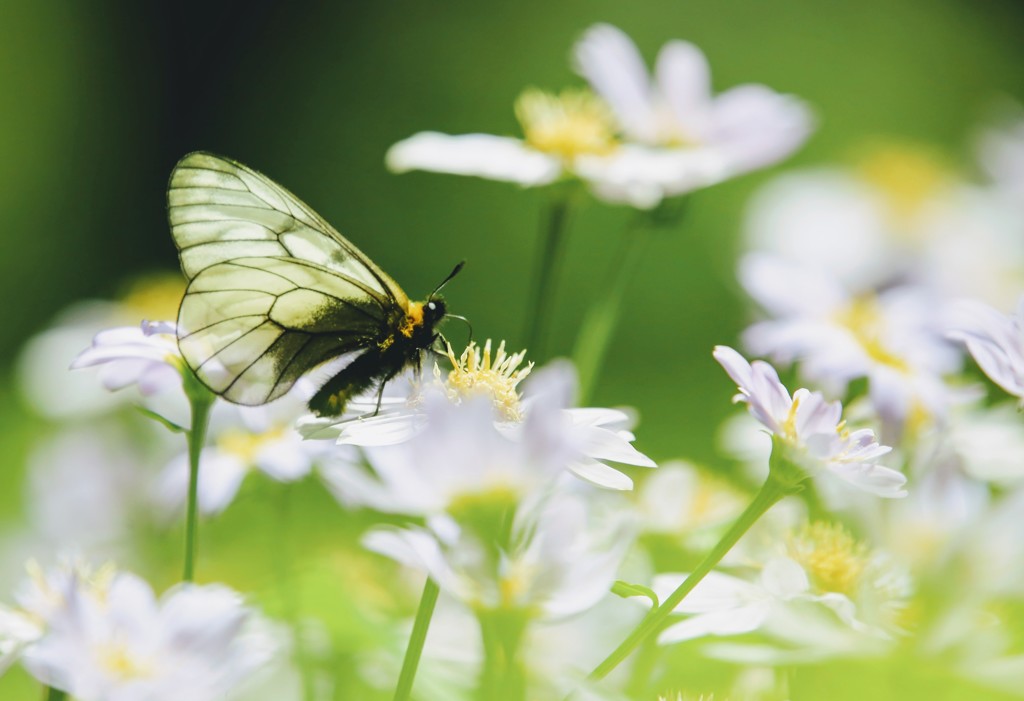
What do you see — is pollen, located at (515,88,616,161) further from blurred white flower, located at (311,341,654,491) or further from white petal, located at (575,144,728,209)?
blurred white flower, located at (311,341,654,491)

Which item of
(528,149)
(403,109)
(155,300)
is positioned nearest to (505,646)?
(528,149)

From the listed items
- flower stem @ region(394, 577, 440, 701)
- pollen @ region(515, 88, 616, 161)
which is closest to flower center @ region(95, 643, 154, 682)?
flower stem @ region(394, 577, 440, 701)

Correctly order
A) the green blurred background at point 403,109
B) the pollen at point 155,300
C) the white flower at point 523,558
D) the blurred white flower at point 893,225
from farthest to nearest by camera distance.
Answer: the green blurred background at point 403,109 → the blurred white flower at point 893,225 → the pollen at point 155,300 → the white flower at point 523,558

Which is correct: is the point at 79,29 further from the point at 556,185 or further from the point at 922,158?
the point at 556,185

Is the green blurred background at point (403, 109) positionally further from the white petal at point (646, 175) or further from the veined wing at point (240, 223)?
the veined wing at point (240, 223)

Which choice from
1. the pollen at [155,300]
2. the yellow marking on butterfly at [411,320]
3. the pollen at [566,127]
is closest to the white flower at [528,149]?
the pollen at [566,127]

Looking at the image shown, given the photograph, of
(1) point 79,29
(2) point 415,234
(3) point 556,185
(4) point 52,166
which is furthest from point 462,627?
(1) point 79,29
